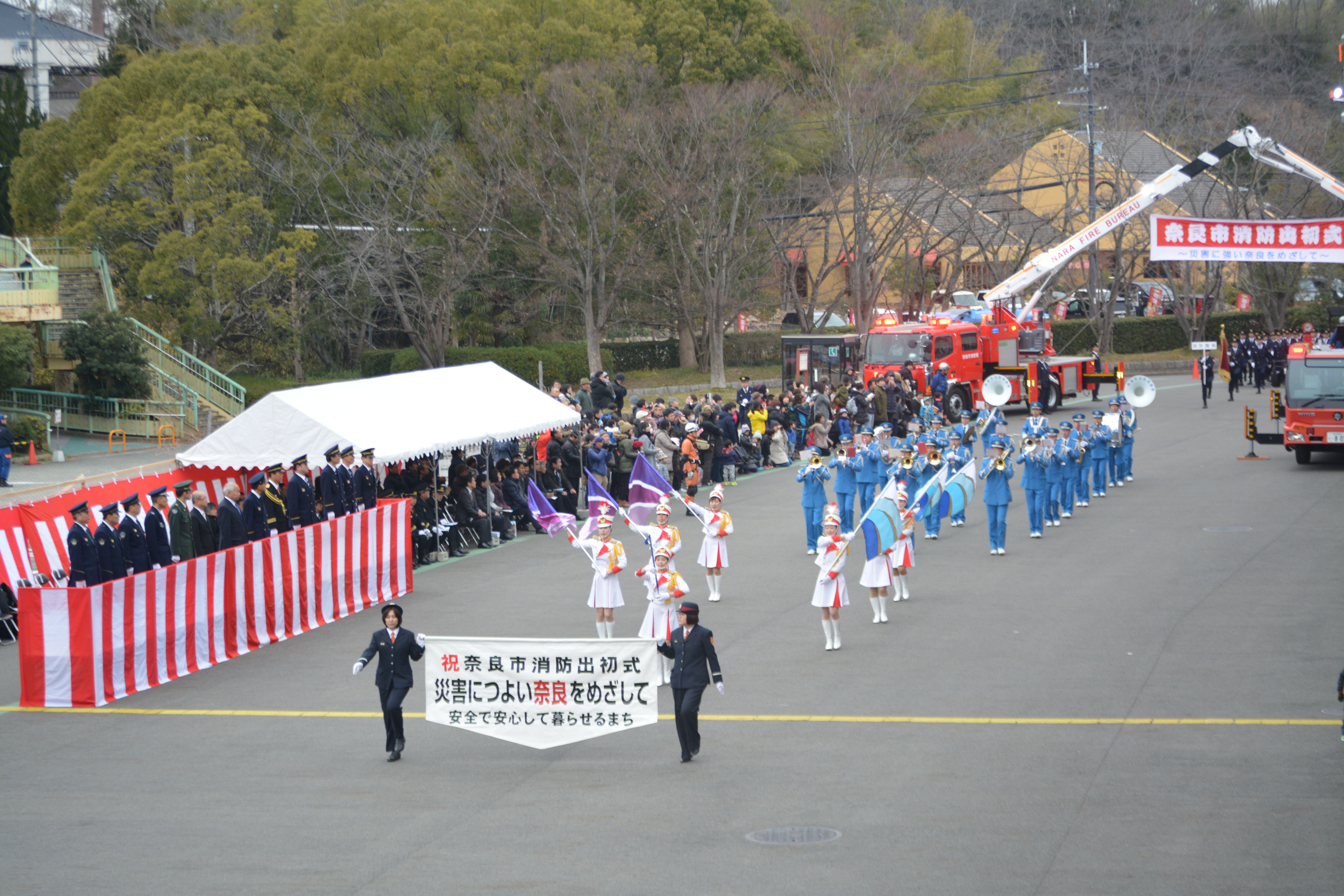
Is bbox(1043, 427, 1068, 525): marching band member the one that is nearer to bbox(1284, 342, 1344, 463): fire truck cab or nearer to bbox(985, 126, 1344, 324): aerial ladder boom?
bbox(1284, 342, 1344, 463): fire truck cab

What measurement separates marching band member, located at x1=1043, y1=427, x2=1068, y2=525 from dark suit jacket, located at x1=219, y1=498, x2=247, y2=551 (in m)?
12.6

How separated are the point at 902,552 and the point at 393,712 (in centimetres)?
770

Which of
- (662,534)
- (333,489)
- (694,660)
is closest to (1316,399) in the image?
(662,534)

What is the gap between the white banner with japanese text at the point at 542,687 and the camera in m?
11.3

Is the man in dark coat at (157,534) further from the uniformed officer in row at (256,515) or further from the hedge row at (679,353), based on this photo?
the hedge row at (679,353)

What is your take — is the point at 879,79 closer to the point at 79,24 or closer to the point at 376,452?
the point at 376,452

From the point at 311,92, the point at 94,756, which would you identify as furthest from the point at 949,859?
the point at 311,92

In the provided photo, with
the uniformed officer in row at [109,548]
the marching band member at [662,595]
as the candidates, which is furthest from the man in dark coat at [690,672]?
the uniformed officer in row at [109,548]

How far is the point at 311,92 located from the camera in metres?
43.8

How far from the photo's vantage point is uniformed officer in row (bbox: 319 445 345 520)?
61.4 ft

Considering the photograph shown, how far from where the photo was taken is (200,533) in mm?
16734

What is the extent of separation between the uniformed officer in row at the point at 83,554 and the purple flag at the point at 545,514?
6383 mm

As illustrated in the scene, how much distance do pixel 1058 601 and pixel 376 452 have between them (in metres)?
10.1

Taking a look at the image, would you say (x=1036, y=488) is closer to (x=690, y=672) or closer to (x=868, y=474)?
(x=868, y=474)
